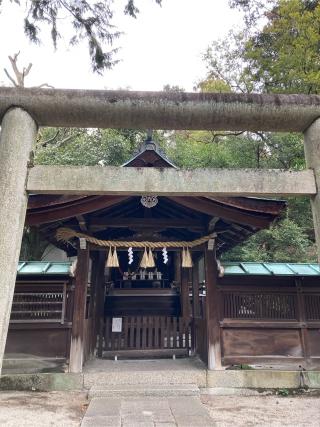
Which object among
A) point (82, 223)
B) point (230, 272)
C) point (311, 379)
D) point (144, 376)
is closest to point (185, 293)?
point (230, 272)

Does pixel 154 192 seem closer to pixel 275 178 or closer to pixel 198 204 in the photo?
pixel 275 178

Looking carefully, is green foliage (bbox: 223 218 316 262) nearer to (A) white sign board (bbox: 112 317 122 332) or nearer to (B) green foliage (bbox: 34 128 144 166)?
(B) green foliage (bbox: 34 128 144 166)

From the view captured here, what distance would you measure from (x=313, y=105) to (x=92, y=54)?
4418 mm

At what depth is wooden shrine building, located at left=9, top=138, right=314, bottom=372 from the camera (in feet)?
21.4

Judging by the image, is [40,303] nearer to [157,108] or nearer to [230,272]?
[230,272]

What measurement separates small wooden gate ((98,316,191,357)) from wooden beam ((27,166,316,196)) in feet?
17.6

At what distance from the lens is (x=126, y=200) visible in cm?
724


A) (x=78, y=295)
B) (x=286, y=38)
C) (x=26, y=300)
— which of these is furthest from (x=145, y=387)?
(x=286, y=38)

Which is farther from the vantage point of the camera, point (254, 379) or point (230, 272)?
point (230, 272)

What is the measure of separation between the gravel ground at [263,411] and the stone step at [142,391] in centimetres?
32

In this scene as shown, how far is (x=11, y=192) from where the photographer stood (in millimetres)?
3273

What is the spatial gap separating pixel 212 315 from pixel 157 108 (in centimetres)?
469

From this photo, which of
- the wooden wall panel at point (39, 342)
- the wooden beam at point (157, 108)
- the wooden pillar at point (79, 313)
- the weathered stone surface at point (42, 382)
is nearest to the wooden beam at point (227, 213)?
the wooden pillar at point (79, 313)

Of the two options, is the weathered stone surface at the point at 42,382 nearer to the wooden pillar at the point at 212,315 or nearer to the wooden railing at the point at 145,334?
the wooden railing at the point at 145,334
